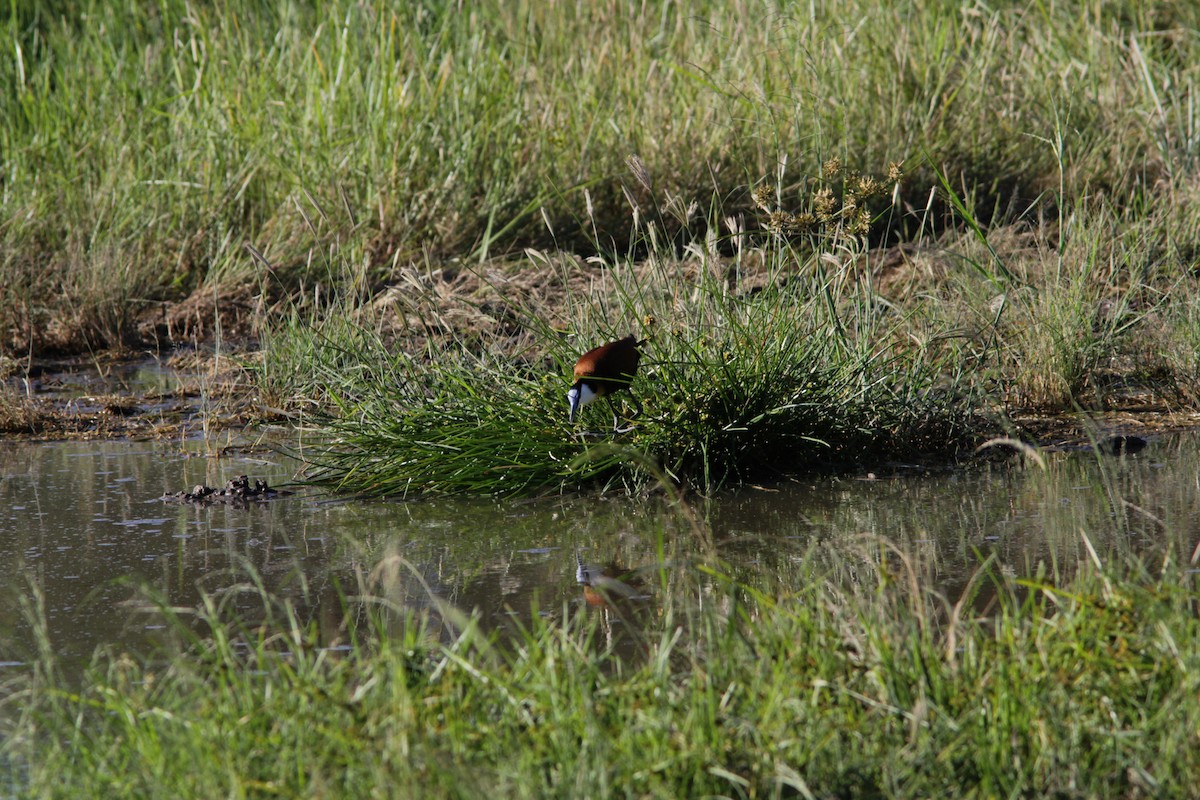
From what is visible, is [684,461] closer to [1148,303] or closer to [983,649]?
[983,649]

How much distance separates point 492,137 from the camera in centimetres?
845

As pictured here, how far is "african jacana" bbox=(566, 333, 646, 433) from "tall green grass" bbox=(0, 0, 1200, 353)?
10.6ft

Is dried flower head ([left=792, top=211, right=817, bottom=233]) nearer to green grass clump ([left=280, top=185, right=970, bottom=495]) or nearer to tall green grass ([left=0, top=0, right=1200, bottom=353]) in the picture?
green grass clump ([left=280, top=185, right=970, bottom=495])

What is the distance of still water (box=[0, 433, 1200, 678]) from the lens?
386cm

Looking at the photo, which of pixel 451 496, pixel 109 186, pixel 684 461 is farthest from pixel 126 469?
pixel 109 186

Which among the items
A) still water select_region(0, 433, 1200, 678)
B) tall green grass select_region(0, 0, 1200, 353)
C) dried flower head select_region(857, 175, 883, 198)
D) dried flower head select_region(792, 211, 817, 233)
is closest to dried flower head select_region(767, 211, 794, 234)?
dried flower head select_region(792, 211, 817, 233)

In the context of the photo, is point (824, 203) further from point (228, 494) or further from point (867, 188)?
point (228, 494)

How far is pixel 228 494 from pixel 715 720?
2.84 metres

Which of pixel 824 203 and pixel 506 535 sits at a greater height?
pixel 824 203

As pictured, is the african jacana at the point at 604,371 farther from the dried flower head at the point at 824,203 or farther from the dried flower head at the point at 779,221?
the dried flower head at the point at 824,203

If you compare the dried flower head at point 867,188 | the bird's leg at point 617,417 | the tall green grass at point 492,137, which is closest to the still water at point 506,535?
the bird's leg at point 617,417

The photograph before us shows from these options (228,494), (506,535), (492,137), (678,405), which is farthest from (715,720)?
(492,137)

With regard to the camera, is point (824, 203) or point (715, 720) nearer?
point (715, 720)

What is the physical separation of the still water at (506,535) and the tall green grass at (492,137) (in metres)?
2.88
